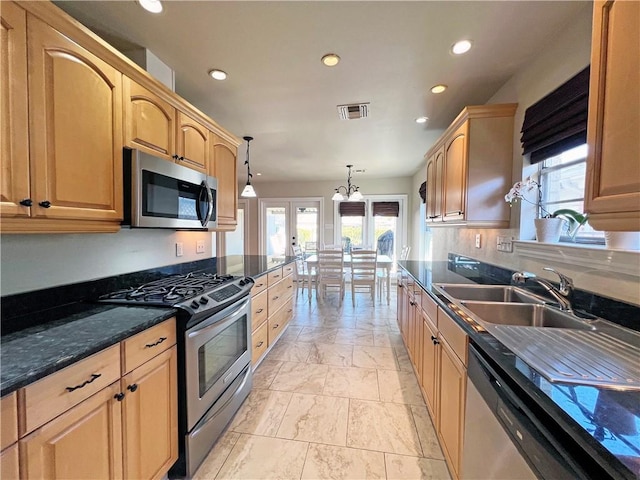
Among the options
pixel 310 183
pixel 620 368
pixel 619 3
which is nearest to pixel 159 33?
pixel 619 3

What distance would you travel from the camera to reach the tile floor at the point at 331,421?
145cm

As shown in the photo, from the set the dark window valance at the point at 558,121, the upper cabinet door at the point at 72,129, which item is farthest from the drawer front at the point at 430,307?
the upper cabinet door at the point at 72,129

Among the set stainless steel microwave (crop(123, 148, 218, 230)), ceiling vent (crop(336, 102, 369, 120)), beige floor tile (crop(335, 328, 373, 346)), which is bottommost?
beige floor tile (crop(335, 328, 373, 346))

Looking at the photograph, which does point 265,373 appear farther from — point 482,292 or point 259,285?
point 482,292

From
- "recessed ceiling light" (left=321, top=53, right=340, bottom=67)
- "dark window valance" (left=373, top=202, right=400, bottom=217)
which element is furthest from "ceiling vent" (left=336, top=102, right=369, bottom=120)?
"dark window valance" (left=373, top=202, right=400, bottom=217)

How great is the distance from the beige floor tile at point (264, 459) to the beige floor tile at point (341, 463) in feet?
0.19

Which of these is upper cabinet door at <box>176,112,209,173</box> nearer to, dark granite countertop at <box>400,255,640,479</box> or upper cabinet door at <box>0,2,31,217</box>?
upper cabinet door at <box>0,2,31,217</box>

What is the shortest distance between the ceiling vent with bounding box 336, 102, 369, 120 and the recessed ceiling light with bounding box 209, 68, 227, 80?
3.36 feet

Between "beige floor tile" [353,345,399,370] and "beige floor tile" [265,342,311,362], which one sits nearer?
Result: "beige floor tile" [353,345,399,370]

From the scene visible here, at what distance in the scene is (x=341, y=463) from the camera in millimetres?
1479

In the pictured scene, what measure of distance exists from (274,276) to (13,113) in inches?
82.1

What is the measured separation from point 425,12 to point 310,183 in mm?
4986

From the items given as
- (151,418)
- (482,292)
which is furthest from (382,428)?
(151,418)

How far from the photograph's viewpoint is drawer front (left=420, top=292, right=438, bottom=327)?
162cm
